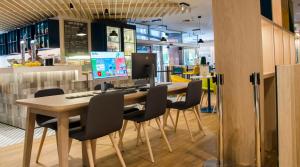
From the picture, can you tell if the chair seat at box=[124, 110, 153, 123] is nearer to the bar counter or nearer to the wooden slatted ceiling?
the bar counter

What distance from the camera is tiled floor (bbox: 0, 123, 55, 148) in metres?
4.08

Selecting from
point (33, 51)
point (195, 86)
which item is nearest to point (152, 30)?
point (33, 51)

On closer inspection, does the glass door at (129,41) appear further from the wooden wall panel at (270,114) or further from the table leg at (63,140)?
the table leg at (63,140)

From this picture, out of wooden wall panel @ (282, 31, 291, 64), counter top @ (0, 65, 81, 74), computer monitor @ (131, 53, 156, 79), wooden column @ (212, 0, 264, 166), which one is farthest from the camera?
counter top @ (0, 65, 81, 74)

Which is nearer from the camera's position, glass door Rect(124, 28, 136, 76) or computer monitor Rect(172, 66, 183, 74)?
glass door Rect(124, 28, 136, 76)

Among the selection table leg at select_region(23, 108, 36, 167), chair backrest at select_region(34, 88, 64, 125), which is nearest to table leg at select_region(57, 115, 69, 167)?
table leg at select_region(23, 108, 36, 167)

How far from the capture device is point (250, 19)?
2500 millimetres

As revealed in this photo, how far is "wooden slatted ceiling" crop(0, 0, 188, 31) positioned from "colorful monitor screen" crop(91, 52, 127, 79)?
11.0ft

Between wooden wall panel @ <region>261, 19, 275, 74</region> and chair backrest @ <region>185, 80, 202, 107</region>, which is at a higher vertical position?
wooden wall panel @ <region>261, 19, 275, 74</region>

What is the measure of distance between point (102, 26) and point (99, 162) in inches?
223

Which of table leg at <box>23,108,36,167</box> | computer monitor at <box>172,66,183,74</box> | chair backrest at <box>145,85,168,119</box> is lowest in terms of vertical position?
table leg at <box>23,108,36,167</box>

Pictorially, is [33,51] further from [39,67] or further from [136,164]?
[136,164]

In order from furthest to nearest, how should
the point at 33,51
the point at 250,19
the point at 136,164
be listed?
the point at 33,51
the point at 136,164
the point at 250,19

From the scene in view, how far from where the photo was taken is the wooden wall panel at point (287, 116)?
161 cm
